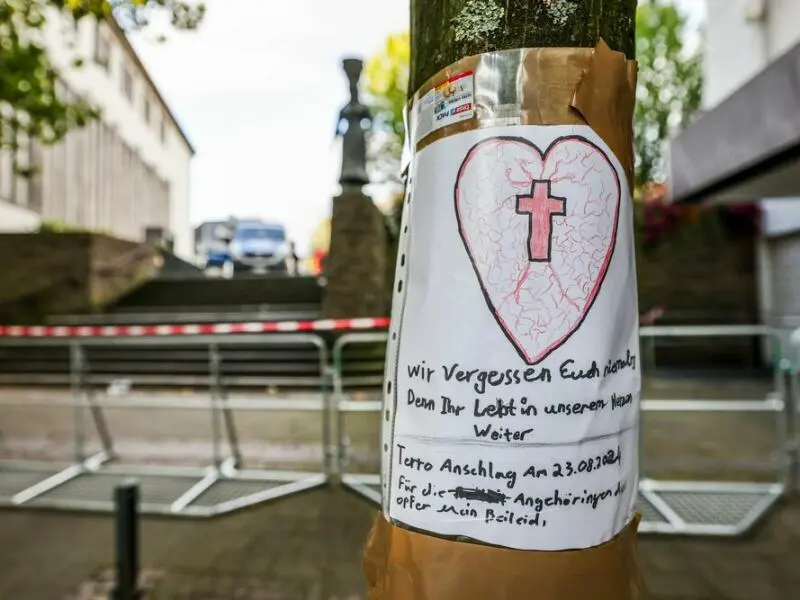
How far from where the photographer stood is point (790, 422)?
5625mm

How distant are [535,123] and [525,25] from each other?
0.72ft

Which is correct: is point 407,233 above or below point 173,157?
below

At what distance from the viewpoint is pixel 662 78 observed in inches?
1104

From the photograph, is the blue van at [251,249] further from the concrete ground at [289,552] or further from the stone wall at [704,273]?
the concrete ground at [289,552]

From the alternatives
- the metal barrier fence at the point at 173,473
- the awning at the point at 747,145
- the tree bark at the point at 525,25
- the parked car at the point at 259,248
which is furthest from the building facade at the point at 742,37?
the parked car at the point at 259,248

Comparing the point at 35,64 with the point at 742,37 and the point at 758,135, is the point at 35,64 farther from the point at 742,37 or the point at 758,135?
the point at 742,37

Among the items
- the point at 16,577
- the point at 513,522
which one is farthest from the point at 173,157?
the point at 513,522

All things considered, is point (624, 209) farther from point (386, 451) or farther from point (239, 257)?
point (239, 257)

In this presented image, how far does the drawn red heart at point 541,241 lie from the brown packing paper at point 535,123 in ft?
0.22

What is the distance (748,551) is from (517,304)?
375 centimetres

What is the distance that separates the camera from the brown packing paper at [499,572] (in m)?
1.38

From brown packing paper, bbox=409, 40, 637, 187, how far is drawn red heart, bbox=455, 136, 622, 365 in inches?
2.0

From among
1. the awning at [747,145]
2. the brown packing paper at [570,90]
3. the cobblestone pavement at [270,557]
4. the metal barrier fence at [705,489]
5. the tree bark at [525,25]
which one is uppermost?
the awning at [747,145]

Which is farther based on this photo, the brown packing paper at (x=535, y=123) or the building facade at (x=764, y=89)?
the building facade at (x=764, y=89)
